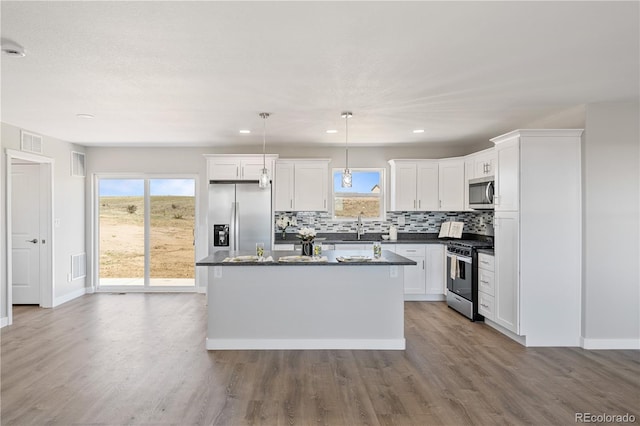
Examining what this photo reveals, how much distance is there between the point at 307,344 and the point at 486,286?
7.76 feet

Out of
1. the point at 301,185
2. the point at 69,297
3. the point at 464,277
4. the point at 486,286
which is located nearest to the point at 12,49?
the point at 301,185

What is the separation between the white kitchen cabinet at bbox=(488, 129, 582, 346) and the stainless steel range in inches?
36.2

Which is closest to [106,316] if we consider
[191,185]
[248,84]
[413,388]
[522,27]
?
[191,185]

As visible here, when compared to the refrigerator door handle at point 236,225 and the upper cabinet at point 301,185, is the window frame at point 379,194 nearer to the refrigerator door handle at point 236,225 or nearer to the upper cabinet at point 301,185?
the upper cabinet at point 301,185

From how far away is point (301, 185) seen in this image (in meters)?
6.61

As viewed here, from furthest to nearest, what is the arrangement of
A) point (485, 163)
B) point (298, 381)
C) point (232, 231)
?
point (232, 231)
point (485, 163)
point (298, 381)

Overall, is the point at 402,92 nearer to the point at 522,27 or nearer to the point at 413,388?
the point at 522,27

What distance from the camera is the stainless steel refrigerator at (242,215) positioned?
6184 mm

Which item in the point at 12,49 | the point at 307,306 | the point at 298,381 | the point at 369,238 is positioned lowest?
the point at 298,381

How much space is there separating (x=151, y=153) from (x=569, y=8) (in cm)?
631

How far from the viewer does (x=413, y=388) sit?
3.21 metres

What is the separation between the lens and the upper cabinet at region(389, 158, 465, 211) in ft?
21.5

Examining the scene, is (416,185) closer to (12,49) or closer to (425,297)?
(425,297)

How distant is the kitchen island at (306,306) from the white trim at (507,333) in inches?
51.1
